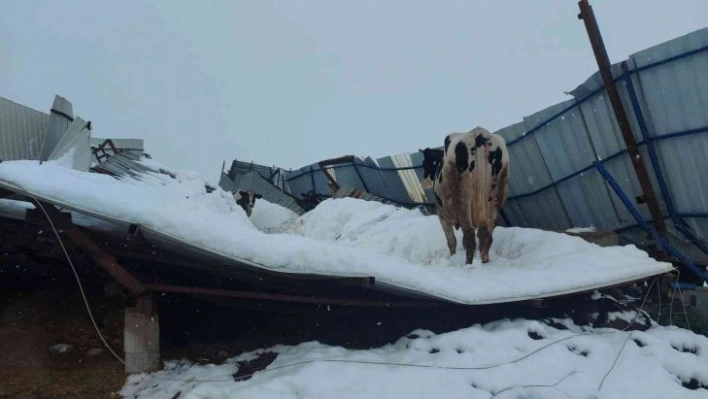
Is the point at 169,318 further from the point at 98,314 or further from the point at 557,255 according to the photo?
the point at 557,255

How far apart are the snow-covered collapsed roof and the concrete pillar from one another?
59cm

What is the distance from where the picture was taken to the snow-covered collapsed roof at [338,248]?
3.80m

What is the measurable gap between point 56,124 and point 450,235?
736 centimetres

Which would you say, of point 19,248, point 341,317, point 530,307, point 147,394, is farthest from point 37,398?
point 530,307

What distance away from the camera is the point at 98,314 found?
515 centimetres

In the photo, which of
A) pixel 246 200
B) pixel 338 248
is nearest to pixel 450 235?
pixel 338 248

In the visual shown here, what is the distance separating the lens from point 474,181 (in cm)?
696

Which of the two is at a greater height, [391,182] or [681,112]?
[391,182]

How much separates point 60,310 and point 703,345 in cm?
716

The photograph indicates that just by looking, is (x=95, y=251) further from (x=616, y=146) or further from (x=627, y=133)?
(x=616, y=146)

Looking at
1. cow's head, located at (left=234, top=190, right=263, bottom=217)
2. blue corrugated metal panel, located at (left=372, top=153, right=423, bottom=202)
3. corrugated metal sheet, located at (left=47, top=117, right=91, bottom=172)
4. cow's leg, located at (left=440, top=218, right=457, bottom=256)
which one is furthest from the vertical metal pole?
cow's head, located at (left=234, top=190, right=263, bottom=217)

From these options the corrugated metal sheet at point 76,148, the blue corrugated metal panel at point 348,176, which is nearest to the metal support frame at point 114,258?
the corrugated metal sheet at point 76,148

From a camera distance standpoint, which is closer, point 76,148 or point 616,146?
point 76,148

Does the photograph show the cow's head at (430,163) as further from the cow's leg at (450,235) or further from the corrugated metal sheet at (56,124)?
the corrugated metal sheet at (56,124)
